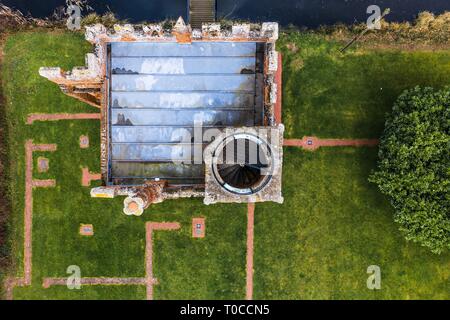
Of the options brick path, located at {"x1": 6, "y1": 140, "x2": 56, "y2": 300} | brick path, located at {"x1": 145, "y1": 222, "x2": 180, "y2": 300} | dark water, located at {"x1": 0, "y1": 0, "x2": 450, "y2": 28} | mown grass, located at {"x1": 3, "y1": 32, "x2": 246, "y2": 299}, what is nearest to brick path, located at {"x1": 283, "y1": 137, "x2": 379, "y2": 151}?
mown grass, located at {"x1": 3, "y1": 32, "x2": 246, "y2": 299}

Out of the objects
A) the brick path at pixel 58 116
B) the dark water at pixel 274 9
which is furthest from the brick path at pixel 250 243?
the dark water at pixel 274 9

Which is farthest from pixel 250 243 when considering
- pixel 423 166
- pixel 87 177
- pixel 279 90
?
pixel 87 177

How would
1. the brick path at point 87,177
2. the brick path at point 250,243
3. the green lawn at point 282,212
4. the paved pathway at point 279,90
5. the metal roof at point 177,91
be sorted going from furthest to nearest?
the brick path at point 87,177
the brick path at point 250,243
the green lawn at point 282,212
the paved pathway at point 279,90
the metal roof at point 177,91

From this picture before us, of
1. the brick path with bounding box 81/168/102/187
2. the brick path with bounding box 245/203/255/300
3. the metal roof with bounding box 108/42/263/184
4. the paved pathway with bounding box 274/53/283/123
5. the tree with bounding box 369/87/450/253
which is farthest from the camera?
the brick path with bounding box 81/168/102/187

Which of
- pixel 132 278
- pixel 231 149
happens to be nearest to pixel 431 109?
pixel 231 149

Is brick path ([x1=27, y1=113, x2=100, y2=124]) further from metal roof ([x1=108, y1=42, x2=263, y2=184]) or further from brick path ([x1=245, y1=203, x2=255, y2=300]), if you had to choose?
brick path ([x1=245, y1=203, x2=255, y2=300])

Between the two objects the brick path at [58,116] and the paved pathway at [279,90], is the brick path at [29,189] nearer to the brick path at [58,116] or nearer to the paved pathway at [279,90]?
the brick path at [58,116]

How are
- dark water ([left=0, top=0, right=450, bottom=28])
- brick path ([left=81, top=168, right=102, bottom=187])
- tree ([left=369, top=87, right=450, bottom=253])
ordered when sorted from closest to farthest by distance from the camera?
tree ([left=369, top=87, right=450, bottom=253]) < brick path ([left=81, top=168, right=102, bottom=187]) < dark water ([left=0, top=0, right=450, bottom=28])
